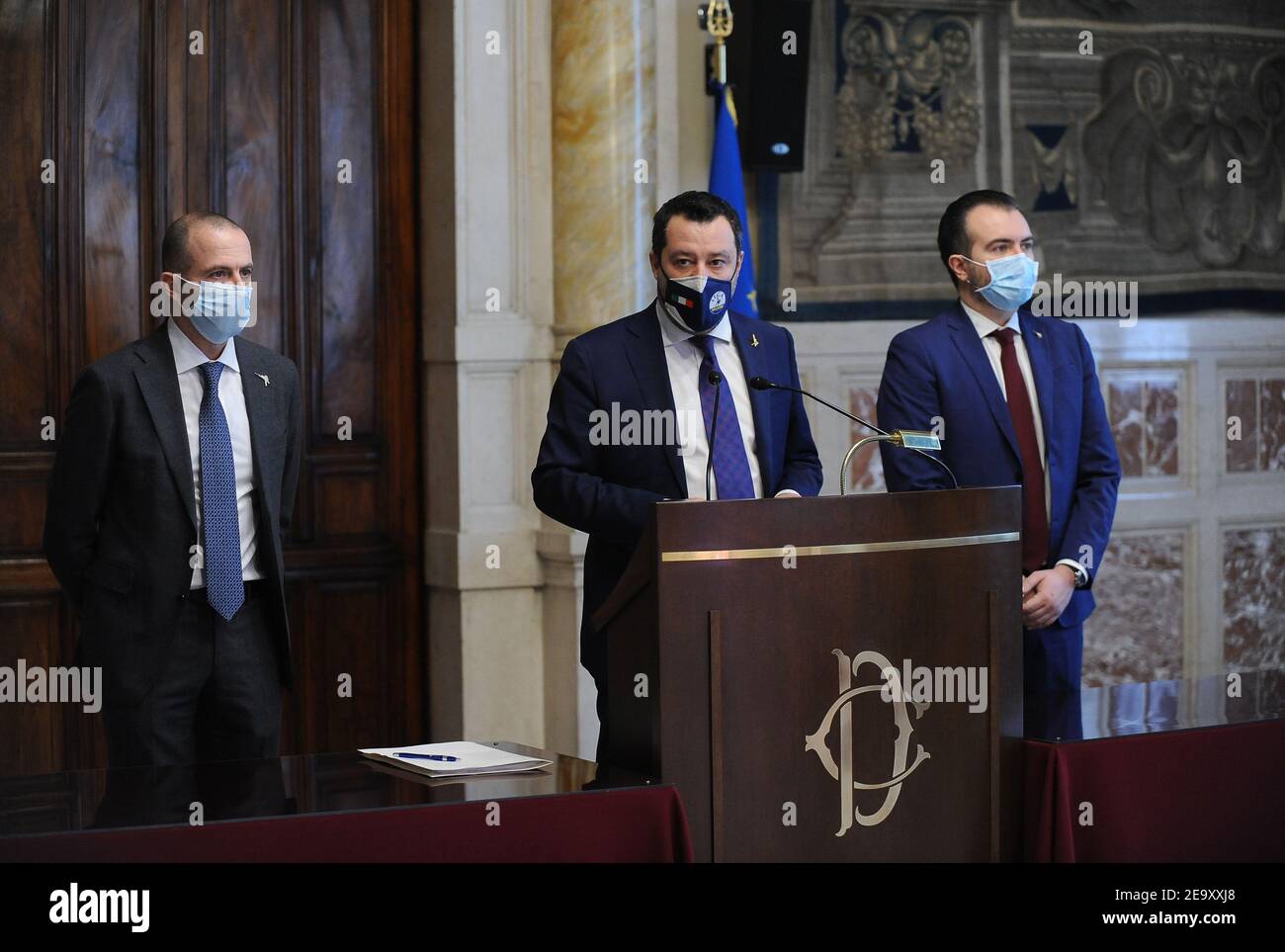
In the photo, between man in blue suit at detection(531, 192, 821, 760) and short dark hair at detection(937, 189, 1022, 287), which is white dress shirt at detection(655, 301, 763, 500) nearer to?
man in blue suit at detection(531, 192, 821, 760)

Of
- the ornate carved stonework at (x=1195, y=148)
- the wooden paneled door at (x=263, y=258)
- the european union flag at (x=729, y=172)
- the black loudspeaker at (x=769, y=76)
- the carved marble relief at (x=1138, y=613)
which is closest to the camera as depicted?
the wooden paneled door at (x=263, y=258)

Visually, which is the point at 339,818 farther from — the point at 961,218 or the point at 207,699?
the point at 961,218

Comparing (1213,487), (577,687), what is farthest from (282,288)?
(1213,487)

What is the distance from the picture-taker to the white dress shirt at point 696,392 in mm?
3607

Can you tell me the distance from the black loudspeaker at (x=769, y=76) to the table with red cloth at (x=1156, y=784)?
2.79m

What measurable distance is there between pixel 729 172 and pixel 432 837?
3.38 meters

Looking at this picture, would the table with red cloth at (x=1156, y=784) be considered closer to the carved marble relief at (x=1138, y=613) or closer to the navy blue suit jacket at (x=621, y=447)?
the navy blue suit jacket at (x=621, y=447)

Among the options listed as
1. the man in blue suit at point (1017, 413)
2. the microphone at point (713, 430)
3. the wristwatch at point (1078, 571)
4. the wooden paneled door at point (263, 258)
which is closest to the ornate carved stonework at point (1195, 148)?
the man in blue suit at point (1017, 413)

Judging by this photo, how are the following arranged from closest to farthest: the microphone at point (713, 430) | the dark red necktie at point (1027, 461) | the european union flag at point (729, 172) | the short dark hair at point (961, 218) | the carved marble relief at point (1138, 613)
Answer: the microphone at point (713, 430)
the dark red necktie at point (1027, 461)
the short dark hair at point (961, 218)
the european union flag at point (729, 172)
the carved marble relief at point (1138, 613)

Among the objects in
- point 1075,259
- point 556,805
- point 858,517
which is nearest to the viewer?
point 556,805

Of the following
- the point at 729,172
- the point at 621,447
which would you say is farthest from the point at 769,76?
the point at 621,447
